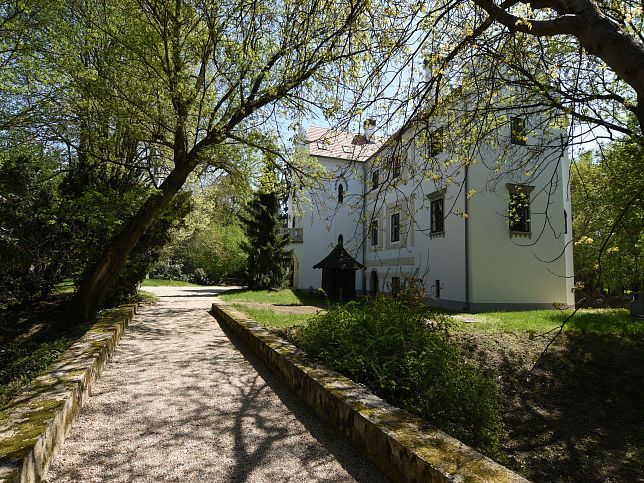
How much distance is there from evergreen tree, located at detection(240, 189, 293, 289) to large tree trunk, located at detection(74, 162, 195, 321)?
14185 millimetres

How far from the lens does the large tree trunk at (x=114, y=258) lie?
8.92m

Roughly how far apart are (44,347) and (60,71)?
6.62 metres

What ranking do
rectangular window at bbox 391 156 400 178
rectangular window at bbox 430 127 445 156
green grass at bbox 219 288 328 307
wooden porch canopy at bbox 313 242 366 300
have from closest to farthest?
rectangular window at bbox 391 156 400 178
rectangular window at bbox 430 127 445 156
green grass at bbox 219 288 328 307
wooden porch canopy at bbox 313 242 366 300

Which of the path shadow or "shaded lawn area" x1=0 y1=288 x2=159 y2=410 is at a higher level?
"shaded lawn area" x1=0 y1=288 x2=159 y2=410

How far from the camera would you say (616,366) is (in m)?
6.93

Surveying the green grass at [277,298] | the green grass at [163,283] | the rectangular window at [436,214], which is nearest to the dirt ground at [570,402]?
the green grass at [277,298]

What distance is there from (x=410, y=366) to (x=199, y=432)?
224 centimetres

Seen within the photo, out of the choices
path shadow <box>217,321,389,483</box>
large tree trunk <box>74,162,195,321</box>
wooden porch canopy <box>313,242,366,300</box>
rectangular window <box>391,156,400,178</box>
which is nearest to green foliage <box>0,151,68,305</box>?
large tree trunk <box>74,162,195,321</box>

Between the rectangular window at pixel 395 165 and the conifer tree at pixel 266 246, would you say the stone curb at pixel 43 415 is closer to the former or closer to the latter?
the rectangular window at pixel 395 165

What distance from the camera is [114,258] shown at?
9.06 meters

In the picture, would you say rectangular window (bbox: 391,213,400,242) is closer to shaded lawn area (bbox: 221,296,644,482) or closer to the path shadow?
shaded lawn area (bbox: 221,296,644,482)

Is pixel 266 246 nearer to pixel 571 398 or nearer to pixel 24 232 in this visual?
pixel 24 232

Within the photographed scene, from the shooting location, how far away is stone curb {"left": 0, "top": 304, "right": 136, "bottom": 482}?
226cm

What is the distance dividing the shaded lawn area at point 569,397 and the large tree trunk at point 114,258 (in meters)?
3.79
